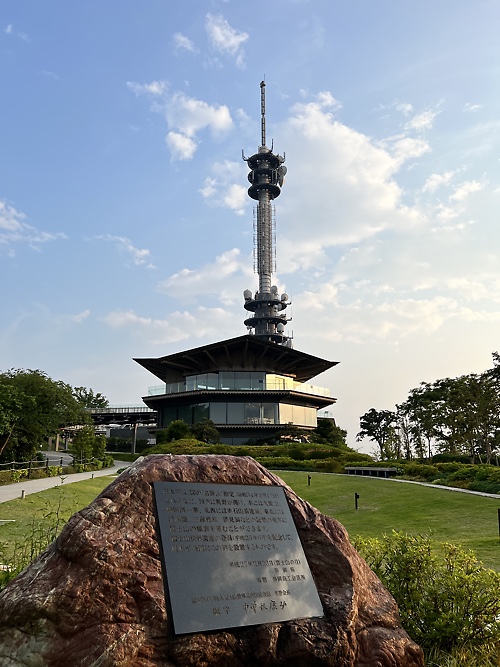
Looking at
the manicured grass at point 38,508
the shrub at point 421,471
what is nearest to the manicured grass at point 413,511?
the shrub at point 421,471

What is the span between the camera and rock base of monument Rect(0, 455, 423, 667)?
12.4 feet

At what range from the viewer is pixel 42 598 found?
386cm

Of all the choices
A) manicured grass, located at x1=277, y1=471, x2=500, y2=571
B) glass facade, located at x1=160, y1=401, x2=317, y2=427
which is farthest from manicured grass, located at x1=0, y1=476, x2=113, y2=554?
glass facade, located at x1=160, y1=401, x2=317, y2=427

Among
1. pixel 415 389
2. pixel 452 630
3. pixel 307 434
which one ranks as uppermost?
pixel 415 389

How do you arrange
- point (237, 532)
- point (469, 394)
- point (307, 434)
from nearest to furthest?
point (237, 532), point (469, 394), point (307, 434)

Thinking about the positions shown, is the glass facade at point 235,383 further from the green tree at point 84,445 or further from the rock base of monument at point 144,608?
the rock base of monument at point 144,608

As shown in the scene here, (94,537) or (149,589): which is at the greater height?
(94,537)

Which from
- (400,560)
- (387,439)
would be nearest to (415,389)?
(387,439)

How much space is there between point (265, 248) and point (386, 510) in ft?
202

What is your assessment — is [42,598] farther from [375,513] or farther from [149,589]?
[375,513]

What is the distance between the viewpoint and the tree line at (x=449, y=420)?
39.6m

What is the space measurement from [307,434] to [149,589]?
42.0 m

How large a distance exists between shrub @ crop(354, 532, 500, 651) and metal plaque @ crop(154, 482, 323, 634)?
54.1 inches

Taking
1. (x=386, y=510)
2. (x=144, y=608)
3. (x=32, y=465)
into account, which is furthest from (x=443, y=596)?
(x=32, y=465)
